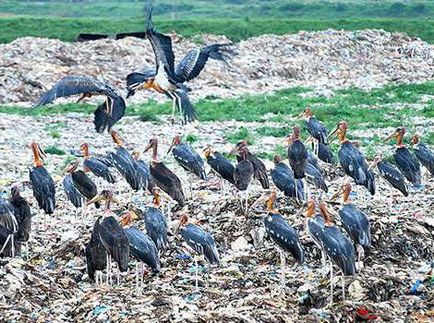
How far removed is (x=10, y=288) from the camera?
34.1ft

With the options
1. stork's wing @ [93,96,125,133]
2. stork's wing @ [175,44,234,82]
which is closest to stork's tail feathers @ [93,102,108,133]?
stork's wing @ [93,96,125,133]

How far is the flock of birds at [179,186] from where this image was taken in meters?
10.6

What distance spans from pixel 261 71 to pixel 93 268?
23.4 meters

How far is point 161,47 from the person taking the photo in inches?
573

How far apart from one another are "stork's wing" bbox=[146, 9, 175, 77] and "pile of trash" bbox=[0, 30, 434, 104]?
12.3m

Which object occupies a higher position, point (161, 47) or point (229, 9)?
point (161, 47)

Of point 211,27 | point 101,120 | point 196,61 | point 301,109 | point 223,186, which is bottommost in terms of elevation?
point 211,27

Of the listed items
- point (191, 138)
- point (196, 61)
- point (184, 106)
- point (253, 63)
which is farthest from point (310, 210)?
point (253, 63)

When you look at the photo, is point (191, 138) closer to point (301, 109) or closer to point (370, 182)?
point (301, 109)

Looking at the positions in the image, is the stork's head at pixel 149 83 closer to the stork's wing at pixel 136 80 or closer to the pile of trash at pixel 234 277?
the stork's wing at pixel 136 80

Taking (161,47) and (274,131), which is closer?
(161,47)

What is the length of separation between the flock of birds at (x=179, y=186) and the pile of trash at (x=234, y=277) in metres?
0.25

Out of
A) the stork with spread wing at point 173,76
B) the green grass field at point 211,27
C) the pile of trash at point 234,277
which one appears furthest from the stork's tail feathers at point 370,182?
the green grass field at point 211,27

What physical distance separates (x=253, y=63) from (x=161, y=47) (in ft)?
65.8
